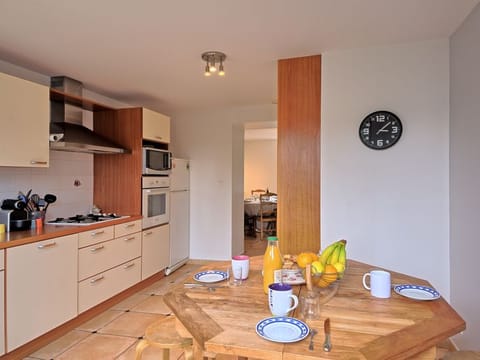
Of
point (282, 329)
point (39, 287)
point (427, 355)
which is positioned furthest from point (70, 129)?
point (427, 355)

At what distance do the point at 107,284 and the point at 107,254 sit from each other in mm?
282

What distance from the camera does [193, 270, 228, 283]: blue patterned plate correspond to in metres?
1.48

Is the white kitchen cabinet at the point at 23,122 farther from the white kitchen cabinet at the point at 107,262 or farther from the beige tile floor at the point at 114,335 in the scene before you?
the beige tile floor at the point at 114,335

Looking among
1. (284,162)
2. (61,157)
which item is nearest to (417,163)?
(284,162)

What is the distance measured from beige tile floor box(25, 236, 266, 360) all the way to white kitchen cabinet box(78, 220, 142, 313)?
0.16 metres

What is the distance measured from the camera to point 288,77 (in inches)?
108

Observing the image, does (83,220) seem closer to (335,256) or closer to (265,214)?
(335,256)

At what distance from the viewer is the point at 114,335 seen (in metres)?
2.52

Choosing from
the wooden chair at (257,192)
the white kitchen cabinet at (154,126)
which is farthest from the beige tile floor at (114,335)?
the wooden chair at (257,192)

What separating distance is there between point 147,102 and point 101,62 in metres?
1.53

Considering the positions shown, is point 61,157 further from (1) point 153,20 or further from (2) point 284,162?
(2) point 284,162

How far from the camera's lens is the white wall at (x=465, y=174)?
76.0 inches

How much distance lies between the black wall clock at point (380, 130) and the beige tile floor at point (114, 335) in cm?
169

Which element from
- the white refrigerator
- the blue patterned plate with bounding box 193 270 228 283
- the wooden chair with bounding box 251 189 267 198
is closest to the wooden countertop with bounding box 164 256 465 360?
the blue patterned plate with bounding box 193 270 228 283
